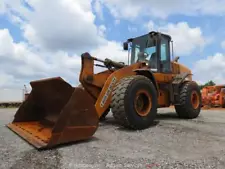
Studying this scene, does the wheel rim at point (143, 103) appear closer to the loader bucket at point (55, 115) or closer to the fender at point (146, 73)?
the fender at point (146, 73)

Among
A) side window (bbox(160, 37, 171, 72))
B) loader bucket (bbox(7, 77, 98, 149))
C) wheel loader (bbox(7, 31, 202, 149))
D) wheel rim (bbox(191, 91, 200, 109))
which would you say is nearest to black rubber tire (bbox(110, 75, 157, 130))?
wheel loader (bbox(7, 31, 202, 149))

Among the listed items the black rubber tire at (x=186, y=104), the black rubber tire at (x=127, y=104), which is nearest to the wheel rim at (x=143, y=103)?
the black rubber tire at (x=127, y=104)

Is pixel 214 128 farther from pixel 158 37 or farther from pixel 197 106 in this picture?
pixel 158 37

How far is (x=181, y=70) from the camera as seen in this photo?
8.98 m

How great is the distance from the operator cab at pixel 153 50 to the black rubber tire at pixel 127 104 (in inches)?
72.1

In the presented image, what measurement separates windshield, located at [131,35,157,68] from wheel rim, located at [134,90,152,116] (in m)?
1.67

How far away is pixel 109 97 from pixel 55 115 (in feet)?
4.16

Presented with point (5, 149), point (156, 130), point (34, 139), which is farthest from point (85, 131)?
point (156, 130)

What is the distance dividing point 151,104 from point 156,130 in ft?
2.49

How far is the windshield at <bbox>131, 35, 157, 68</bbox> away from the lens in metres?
7.76

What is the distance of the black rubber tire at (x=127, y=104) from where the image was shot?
5.59 metres

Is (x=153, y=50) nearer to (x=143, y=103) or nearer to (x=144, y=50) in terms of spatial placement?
(x=144, y=50)

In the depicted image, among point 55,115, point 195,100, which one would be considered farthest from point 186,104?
point 55,115

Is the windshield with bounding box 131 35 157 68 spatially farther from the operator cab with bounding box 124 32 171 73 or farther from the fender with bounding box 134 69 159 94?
the fender with bounding box 134 69 159 94
